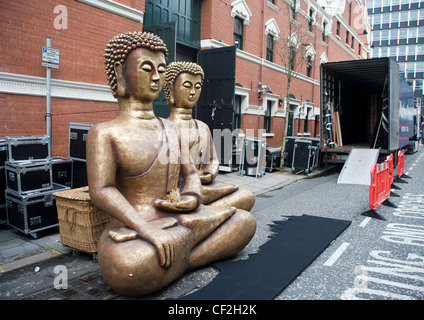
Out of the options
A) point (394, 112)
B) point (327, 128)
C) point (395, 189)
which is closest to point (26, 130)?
point (395, 189)

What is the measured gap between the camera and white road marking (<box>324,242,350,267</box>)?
12.7 ft

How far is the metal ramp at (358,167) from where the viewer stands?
9539mm

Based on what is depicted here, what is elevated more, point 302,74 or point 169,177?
point 302,74

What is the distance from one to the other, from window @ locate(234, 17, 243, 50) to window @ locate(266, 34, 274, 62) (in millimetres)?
2150

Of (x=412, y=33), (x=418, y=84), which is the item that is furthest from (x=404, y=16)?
(x=418, y=84)

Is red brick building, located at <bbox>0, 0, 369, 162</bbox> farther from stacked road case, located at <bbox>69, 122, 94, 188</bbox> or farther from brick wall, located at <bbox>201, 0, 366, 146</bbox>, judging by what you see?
stacked road case, located at <bbox>69, 122, 94, 188</bbox>

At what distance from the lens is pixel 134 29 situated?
26.3 ft

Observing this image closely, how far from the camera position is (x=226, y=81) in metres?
10.0

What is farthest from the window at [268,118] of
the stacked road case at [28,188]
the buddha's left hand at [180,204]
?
the buddha's left hand at [180,204]

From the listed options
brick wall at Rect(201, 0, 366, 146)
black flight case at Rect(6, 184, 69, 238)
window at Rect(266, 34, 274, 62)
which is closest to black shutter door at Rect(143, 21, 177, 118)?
brick wall at Rect(201, 0, 366, 146)

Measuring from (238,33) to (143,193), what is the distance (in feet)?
35.9
